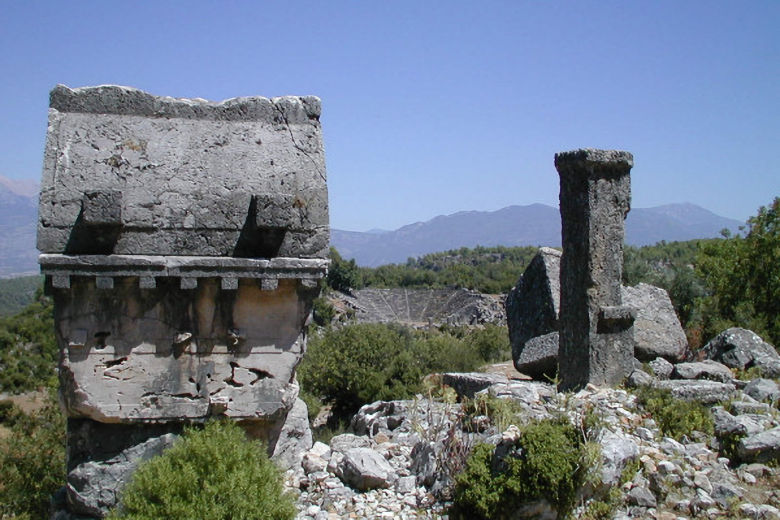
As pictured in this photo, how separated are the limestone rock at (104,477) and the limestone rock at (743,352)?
745 centimetres

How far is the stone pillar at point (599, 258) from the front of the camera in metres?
9.33

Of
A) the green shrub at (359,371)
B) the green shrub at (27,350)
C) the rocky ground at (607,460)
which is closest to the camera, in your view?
the rocky ground at (607,460)

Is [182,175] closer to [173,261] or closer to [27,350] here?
[173,261]

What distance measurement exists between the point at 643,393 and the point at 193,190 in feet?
17.1

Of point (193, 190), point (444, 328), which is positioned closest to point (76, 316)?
point (193, 190)

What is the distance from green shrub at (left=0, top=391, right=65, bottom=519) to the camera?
9242 mm

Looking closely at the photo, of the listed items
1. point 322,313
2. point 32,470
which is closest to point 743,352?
point 32,470

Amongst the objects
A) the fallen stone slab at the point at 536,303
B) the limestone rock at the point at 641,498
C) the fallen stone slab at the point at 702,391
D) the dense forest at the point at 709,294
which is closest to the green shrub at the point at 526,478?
the limestone rock at the point at 641,498

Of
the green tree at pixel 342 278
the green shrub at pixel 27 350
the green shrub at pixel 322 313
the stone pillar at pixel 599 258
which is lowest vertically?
the green shrub at pixel 27 350

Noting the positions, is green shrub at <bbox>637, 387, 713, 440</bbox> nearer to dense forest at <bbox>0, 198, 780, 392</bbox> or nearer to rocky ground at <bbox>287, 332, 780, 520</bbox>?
rocky ground at <bbox>287, 332, 780, 520</bbox>

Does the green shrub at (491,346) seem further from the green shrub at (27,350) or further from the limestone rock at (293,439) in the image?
the limestone rock at (293,439)

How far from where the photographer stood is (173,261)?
6.07 m

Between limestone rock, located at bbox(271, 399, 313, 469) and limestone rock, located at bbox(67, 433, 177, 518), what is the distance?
118cm

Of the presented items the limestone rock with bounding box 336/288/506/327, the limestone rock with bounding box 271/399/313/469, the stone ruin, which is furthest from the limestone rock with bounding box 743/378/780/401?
the limestone rock with bounding box 336/288/506/327
